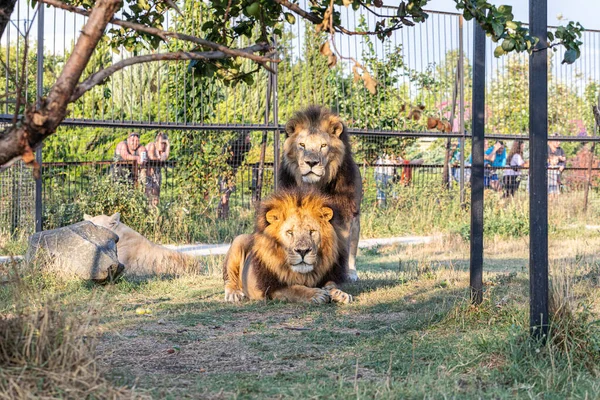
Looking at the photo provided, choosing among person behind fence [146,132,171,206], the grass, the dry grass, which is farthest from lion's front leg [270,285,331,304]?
→ person behind fence [146,132,171,206]

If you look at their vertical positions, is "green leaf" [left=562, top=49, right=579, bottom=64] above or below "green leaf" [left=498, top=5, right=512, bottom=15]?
below

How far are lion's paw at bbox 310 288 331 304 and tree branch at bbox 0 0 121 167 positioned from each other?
4011mm

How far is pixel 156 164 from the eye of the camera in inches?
583

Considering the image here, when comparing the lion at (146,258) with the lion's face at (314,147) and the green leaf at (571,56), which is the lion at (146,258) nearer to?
the lion's face at (314,147)

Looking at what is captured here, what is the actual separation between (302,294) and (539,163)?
305 centimetres

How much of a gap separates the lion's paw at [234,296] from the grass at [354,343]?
156mm

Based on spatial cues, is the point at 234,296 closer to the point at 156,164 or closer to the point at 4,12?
the point at 4,12

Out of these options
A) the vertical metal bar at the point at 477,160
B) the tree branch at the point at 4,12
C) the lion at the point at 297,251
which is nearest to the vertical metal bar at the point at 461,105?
the lion at the point at 297,251

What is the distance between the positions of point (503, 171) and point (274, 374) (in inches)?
586

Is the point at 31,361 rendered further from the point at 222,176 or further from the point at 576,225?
the point at 576,225

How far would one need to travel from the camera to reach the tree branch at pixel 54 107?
3.63m

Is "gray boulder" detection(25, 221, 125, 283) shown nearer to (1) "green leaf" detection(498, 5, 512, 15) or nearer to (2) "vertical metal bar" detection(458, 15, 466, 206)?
(1) "green leaf" detection(498, 5, 512, 15)

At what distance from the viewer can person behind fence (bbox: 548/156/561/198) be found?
18547 millimetres

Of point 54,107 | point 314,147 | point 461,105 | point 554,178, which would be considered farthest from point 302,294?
point 554,178
